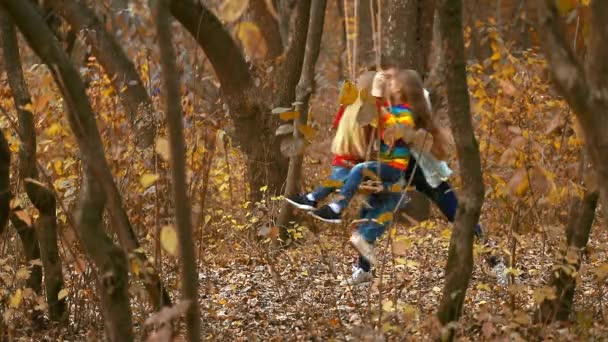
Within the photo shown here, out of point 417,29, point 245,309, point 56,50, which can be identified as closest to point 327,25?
point 417,29

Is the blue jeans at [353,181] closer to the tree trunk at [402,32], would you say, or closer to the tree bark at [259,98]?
the tree bark at [259,98]

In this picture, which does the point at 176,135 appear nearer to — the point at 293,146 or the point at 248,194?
the point at 293,146

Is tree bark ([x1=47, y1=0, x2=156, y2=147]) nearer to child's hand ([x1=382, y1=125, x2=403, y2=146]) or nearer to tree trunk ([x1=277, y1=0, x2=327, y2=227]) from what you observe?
tree trunk ([x1=277, y1=0, x2=327, y2=227])

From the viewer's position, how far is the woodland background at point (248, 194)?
315 centimetres

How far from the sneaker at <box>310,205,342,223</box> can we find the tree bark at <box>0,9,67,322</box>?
4.74 ft

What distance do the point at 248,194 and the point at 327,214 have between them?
9.68 ft

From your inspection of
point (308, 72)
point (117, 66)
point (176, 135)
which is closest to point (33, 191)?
point (176, 135)

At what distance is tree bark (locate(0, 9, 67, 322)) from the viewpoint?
14.9 ft

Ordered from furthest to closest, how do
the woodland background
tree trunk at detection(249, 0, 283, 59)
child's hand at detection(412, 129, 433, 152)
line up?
1. tree trunk at detection(249, 0, 283, 59)
2. child's hand at detection(412, 129, 433, 152)
3. the woodland background

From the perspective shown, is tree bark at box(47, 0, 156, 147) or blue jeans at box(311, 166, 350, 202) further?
tree bark at box(47, 0, 156, 147)

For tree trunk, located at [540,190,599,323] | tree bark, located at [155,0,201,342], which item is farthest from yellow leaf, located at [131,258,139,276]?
tree trunk, located at [540,190,599,323]

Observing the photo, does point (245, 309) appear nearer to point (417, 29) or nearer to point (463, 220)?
point (463, 220)

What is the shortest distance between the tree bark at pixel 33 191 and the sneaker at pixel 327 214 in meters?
1.44

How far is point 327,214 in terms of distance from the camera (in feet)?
17.3
